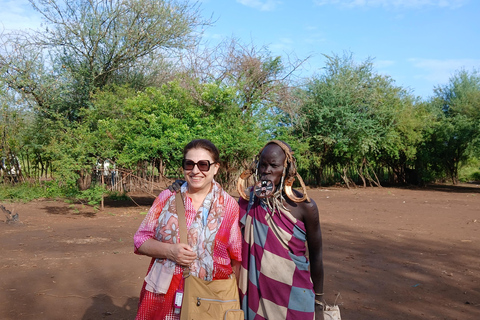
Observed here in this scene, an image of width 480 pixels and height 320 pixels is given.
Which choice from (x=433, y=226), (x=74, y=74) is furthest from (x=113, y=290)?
(x=74, y=74)

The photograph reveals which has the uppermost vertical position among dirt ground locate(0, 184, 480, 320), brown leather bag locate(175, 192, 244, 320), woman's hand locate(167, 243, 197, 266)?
woman's hand locate(167, 243, 197, 266)

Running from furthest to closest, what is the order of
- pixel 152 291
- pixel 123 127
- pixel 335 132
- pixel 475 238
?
pixel 335 132
pixel 123 127
pixel 475 238
pixel 152 291

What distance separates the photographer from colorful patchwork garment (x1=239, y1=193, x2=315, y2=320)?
2324 millimetres

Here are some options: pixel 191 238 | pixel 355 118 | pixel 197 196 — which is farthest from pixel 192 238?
pixel 355 118

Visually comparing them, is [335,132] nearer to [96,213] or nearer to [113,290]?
[96,213]

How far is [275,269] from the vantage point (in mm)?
2338

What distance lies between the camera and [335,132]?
20.1m

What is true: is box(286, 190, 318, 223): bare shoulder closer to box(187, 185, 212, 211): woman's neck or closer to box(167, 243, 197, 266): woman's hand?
box(187, 185, 212, 211): woman's neck

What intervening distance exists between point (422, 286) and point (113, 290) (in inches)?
155

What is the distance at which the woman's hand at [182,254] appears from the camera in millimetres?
2139

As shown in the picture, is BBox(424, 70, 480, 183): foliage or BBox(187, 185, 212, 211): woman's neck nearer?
BBox(187, 185, 212, 211): woman's neck

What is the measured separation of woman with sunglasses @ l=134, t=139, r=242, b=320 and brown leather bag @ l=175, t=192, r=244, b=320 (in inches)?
1.6

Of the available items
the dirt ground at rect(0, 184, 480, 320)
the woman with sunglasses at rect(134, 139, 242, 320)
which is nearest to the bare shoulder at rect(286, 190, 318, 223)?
the woman with sunglasses at rect(134, 139, 242, 320)

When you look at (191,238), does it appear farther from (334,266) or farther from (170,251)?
(334,266)
